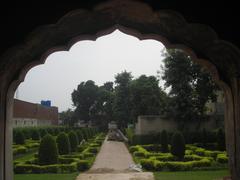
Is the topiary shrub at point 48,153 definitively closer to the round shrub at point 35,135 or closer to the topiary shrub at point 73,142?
the topiary shrub at point 73,142

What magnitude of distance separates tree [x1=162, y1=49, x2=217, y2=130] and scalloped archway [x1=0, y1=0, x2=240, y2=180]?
21.4 metres

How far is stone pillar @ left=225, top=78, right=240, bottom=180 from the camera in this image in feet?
11.6

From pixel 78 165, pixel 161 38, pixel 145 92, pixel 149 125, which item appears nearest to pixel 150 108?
pixel 145 92

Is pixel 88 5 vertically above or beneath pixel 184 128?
above

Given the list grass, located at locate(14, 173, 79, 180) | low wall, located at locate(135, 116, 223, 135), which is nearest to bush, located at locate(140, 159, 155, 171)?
grass, located at locate(14, 173, 79, 180)

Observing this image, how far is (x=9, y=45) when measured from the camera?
10.2 ft

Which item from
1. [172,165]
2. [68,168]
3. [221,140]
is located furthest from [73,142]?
[172,165]

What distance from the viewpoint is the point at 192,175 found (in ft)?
44.4

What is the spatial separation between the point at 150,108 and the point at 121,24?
29.9m

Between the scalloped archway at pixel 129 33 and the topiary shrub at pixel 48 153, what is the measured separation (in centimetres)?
1288

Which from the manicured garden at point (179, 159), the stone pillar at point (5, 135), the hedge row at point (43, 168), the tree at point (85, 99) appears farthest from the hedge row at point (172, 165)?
the tree at point (85, 99)

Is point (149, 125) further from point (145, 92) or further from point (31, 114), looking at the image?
point (31, 114)

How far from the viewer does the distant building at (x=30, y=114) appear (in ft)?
110

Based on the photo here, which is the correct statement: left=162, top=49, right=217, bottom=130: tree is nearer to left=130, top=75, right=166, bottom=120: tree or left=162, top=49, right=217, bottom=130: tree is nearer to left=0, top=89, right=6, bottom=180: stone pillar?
left=130, top=75, right=166, bottom=120: tree
